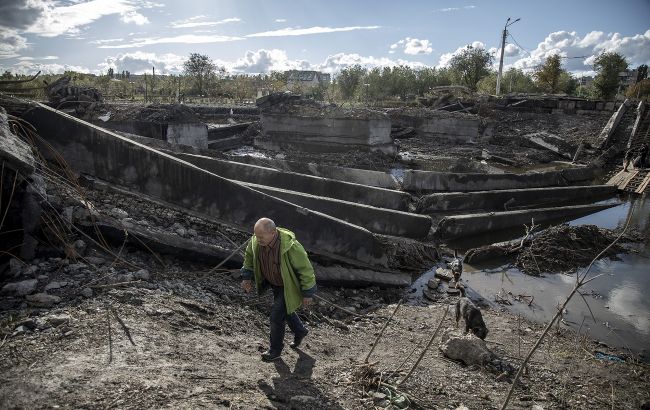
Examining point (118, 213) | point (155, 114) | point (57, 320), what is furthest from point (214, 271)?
point (155, 114)

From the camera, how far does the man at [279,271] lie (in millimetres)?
3501

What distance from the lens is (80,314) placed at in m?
3.40

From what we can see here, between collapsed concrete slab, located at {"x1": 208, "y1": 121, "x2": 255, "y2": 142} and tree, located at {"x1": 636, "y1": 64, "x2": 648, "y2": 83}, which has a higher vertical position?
tree, located at {"x1": 636, "y1": 64, "x2": 648, "y2": 83}

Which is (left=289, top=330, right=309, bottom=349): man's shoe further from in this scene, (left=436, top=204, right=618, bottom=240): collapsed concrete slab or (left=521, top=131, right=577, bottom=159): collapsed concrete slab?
(left=521, top=131, right=577, bottom=159): collapsed concrete slab

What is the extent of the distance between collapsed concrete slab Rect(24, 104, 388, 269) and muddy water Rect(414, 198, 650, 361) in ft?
10.1

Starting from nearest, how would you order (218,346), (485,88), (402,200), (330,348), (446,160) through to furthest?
(218,346), (330,348), (402,200), (446,160), (485,88)

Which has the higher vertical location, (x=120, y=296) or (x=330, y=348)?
(x=120, y=296)

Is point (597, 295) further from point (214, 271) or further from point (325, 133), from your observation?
point (325, 133)

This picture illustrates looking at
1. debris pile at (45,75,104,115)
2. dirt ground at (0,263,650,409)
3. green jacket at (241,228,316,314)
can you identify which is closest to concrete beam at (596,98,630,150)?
dirt ground at (0,263,650,409)

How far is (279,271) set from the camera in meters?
3.62

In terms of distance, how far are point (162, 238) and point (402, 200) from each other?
5.75 metres

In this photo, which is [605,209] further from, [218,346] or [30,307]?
[30,307]

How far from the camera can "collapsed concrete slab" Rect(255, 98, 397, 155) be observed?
644 inches

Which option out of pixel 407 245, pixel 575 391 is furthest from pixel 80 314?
pixel 407 245
